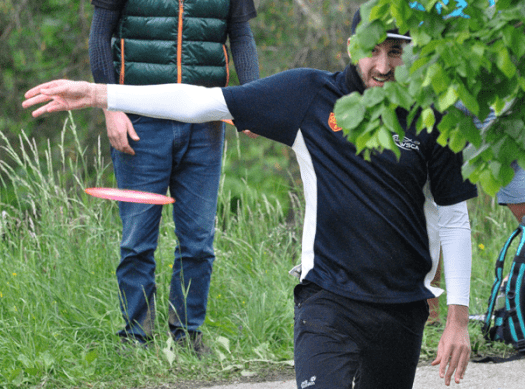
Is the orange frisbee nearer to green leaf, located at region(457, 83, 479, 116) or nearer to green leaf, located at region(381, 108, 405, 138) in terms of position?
green leaf, located at region(381, 108, 405, 138)

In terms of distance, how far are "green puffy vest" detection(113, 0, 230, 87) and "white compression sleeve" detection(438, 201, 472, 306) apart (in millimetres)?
1788

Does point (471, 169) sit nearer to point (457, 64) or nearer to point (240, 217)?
point (457, 64)

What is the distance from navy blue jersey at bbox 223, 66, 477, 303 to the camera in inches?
110

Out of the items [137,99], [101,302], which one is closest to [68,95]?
[137,99]

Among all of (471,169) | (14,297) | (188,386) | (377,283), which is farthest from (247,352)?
(471,169)

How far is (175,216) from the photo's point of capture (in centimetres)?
424

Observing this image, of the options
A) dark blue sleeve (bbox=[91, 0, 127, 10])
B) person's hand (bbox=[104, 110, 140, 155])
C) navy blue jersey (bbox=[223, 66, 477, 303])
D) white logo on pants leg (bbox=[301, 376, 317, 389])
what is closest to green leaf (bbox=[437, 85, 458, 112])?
navy blue jersey (bbox=[223, 66, 477, 303])

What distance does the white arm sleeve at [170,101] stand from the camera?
2.64 meters

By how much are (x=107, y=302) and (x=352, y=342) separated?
2.22 m

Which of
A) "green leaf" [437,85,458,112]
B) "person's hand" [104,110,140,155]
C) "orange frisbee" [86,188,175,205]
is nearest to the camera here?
"green leaf" [437,85,458,112]

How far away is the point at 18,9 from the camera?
9.30 meters

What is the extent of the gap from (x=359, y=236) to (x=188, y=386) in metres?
1.60

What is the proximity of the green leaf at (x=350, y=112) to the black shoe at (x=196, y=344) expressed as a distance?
110 inches

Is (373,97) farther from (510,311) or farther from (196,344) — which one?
(510,311)
